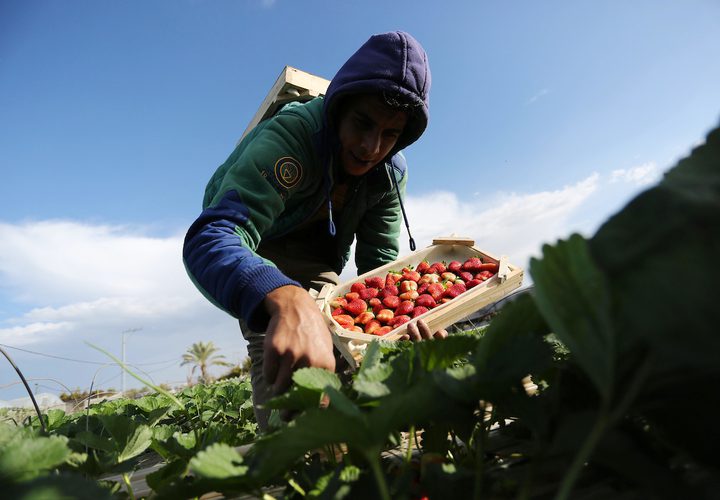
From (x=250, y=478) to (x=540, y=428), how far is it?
23 centimetres

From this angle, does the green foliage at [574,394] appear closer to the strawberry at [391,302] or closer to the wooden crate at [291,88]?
the strawberry at [391,302]

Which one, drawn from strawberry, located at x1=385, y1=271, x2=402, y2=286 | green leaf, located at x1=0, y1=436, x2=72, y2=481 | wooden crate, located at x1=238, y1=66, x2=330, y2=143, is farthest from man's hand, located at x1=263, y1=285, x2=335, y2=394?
wooden crate, located at x1=238, y1=66, x2=330, y2=143

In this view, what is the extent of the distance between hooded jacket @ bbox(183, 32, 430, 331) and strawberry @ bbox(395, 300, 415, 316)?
484 mm

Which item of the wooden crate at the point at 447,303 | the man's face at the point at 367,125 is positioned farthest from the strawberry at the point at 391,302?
the man's face at the point at 367,125

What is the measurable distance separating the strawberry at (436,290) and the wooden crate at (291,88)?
1.59 meters

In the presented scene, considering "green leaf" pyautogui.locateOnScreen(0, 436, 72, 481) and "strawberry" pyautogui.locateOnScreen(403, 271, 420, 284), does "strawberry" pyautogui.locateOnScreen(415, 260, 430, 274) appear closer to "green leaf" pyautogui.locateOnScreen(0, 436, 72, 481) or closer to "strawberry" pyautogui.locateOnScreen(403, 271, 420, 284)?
"strawberry" pyautogui.locateOnScreen(403, 271, 420, 284)

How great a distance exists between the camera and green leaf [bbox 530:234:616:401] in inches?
9.4

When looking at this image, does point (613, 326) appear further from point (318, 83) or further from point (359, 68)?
point (318, 83)

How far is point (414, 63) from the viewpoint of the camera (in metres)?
1.97

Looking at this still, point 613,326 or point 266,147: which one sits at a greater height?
point 266,147

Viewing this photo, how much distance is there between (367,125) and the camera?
6.23 ft

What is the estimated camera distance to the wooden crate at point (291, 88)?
2.95 m

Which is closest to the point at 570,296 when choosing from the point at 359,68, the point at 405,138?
the point at 359,68

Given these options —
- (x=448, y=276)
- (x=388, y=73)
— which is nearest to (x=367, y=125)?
(x=388, y=73)
